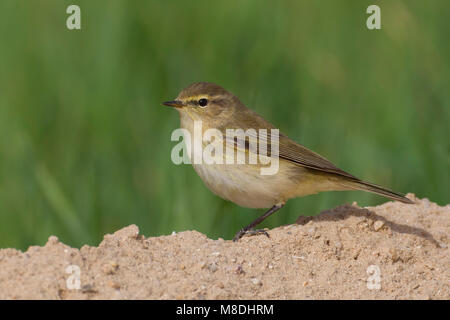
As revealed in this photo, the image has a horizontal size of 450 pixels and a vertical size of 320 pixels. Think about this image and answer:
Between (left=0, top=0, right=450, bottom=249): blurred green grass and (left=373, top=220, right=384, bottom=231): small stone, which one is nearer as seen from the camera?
(left=373, top=220, right=384, bottom=231): small stone

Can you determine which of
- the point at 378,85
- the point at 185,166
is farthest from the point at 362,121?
the point at 185,166

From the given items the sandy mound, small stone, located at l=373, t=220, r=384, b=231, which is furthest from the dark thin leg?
small stone, located at l=373, t=220, r=384, b=231

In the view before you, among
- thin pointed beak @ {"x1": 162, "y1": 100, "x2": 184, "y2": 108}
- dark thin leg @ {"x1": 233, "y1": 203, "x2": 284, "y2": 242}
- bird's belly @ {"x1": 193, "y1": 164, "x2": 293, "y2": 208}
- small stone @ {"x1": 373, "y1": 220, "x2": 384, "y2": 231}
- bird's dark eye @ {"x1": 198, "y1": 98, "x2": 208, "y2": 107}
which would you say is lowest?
small stone @ {"x1": 373, "y1": 220, "x2": 384, "y2": 231}

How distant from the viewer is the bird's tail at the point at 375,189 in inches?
243

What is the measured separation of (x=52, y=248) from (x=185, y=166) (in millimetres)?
3326

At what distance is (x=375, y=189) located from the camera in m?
6.44

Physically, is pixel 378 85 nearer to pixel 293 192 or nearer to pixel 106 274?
pixel 293 192

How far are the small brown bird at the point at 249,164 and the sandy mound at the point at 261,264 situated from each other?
1.90 feet

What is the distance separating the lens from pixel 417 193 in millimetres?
8086

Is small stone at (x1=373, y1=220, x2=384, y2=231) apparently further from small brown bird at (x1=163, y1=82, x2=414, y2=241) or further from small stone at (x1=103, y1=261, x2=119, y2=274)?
small stone at (x1=103, y1=261, x2=119, y2=274)

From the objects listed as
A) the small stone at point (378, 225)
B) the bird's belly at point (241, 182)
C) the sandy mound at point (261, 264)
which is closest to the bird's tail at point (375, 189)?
the sandy mound at point (261, 264)

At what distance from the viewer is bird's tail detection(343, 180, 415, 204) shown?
243 inches

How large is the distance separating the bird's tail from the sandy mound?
0.24m

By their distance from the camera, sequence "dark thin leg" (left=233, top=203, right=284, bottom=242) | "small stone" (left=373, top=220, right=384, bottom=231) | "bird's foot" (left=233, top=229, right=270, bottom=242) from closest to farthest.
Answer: "small stone" (left=373, top=220, right=384, bottom=231)
"bird's foot" (left=233, top=229, right=270, bottom=242)
"dark thin leg" (left=233, top=203, right=284, bottom=242)
